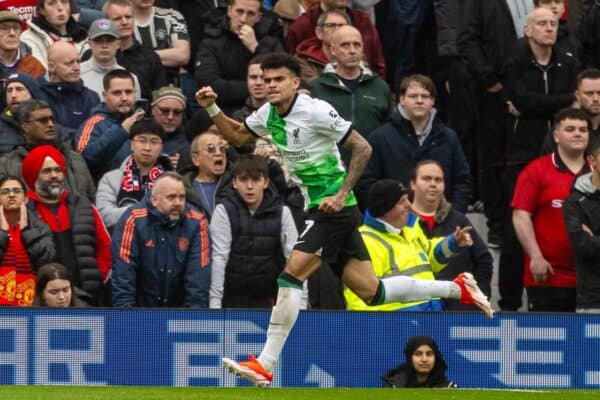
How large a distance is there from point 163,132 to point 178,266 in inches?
59.6

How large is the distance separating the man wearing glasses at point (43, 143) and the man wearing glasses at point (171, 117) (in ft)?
3.33

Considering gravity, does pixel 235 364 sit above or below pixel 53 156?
below

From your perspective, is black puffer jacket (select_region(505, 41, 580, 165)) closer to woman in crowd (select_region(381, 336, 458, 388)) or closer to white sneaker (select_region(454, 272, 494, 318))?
white sneaker (select_region(454, 272, 494, 318))

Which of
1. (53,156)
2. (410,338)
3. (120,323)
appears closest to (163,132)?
(53,156)

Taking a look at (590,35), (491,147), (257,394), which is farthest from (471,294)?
(590,35)

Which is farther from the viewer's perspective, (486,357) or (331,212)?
(486,357)

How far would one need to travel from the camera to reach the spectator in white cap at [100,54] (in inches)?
590

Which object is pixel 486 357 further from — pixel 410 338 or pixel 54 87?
pixel 54 87

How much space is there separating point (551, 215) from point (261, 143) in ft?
8.93

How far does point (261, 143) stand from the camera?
1437 centimetres

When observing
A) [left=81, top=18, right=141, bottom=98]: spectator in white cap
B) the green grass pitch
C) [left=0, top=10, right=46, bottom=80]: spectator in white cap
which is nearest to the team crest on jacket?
the green grass pitch

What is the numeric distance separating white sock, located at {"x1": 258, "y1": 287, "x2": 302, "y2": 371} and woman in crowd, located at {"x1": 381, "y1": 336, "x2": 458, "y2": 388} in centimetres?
143

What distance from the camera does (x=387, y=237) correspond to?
1265 centimetres

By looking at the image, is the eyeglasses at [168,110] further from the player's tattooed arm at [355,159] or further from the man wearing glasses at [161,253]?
the player's tattooed arm at [355,159]
